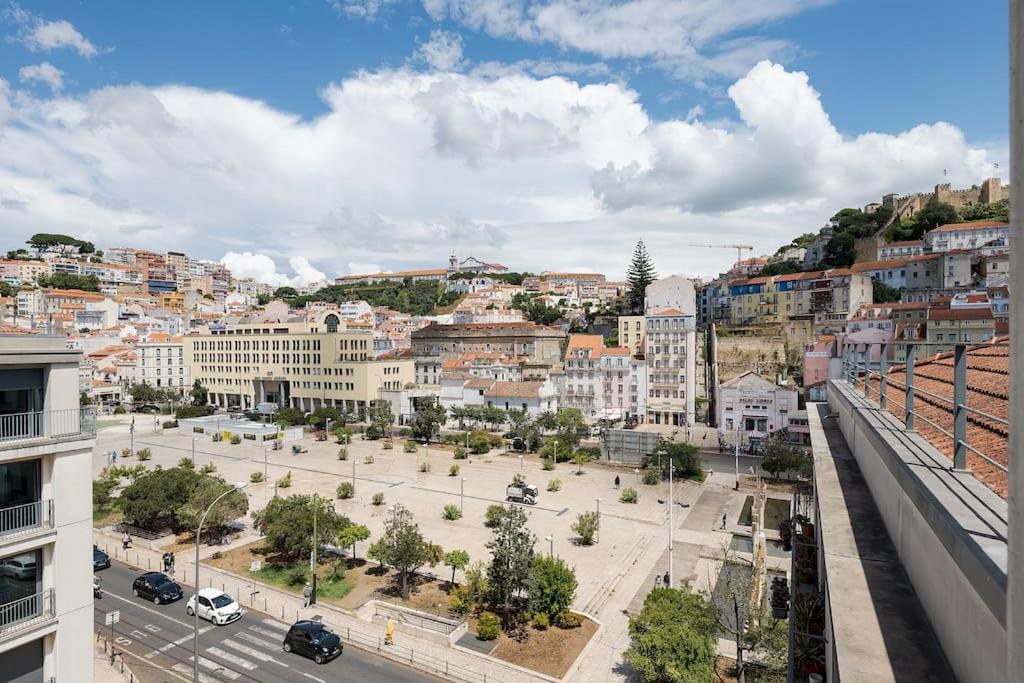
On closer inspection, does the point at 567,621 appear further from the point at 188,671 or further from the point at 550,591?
the point at 188,671

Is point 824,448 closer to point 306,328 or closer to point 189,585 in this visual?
point 189,585

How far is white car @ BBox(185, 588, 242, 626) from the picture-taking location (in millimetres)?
19078

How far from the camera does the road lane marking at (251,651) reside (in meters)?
16.8

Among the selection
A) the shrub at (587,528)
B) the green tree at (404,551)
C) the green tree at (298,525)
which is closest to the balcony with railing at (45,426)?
the green tree at (404,551)

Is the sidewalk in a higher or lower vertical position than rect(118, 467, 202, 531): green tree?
lower

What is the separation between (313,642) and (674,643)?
10500 mm

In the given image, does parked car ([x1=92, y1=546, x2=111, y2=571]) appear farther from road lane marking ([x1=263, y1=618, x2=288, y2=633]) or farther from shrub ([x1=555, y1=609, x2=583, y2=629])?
shrub ([x1=555, y1=609, x2=583, y2=629])

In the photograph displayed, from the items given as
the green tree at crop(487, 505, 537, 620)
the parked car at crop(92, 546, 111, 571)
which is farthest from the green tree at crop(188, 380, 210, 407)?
the green tree at crop(487, 505, 537, 620)

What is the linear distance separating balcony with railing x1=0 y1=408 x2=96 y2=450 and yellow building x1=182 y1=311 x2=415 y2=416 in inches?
2090

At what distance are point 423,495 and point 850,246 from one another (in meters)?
74.5

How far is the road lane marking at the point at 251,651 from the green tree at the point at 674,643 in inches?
405

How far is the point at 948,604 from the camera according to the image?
131 inches

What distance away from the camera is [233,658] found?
17.0 metres

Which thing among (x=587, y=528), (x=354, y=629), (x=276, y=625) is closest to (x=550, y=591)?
(x=354, y=629)
